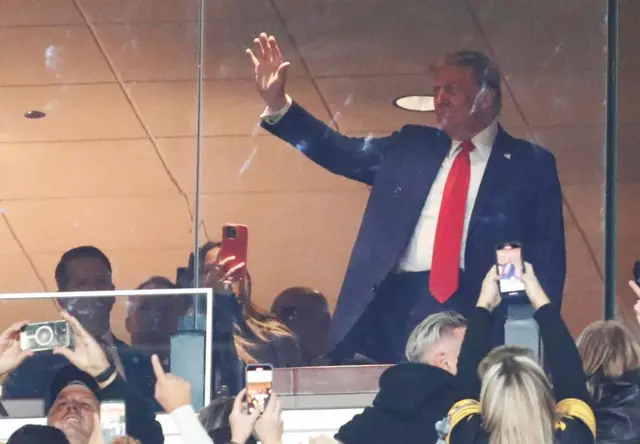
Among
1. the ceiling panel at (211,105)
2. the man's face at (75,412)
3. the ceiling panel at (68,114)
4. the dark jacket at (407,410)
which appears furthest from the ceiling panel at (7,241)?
the dark jacket at (407,410)

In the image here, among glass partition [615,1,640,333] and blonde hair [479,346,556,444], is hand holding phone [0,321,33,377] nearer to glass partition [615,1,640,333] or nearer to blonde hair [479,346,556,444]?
blonde hair [479,346,556,444]

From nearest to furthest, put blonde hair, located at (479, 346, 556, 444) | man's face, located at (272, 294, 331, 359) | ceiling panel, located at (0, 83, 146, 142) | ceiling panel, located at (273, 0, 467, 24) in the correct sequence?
blonde hair, located at (479, 346, 556, 444) < man's face, located at (272, 294, 331, 359) < ceiling panel, located at (273, 0, 467, 24) < ceiling panel, located at (0, 83, 146, 142)

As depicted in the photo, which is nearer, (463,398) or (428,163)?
(463,398)

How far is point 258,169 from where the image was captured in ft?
18.0

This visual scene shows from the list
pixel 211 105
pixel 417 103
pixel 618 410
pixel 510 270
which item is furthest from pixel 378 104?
pixel 618 410

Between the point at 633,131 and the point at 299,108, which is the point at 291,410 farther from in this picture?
the point at 633,131

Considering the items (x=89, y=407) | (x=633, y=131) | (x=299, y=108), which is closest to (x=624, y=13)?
(x=633, y=131)

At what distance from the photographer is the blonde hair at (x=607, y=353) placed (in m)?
3.98

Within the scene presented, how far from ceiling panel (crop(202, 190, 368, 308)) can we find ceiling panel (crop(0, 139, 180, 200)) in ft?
1.06

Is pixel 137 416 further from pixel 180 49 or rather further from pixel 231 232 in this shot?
pixel 180 49

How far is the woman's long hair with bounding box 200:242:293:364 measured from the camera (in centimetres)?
496

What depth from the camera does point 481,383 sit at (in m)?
3.78

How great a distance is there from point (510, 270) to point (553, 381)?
73 centimetres

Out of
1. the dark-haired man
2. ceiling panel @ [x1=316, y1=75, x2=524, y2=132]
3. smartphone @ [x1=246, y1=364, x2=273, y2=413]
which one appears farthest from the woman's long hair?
ceiling panel @ [x1=316, y1=75, x2=524, y2=132]
